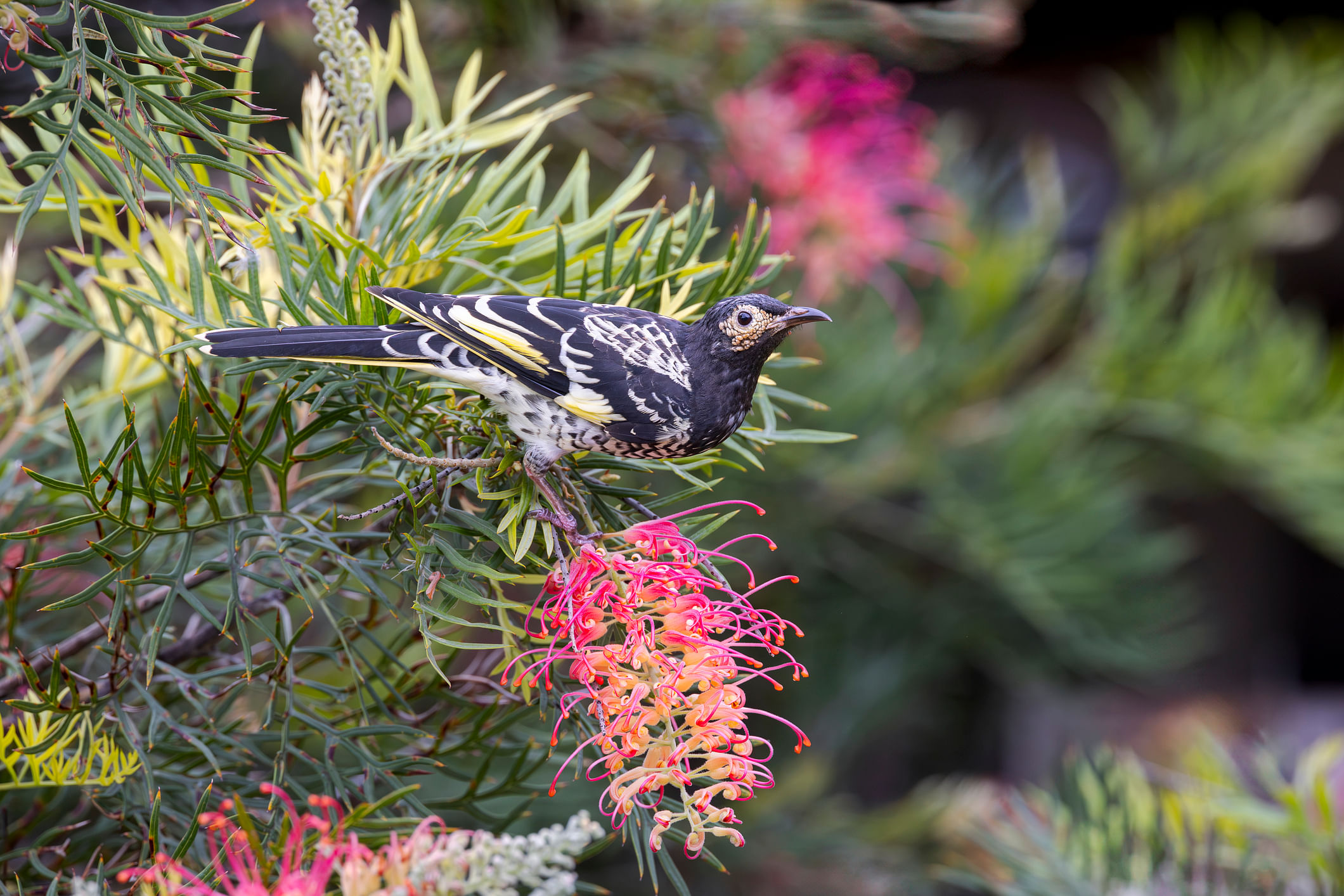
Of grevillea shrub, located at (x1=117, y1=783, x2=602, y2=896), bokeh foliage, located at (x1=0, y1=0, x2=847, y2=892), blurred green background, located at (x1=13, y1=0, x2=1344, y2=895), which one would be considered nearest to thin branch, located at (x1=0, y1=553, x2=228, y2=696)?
bokeh foliage, located at (x1=0, y1=0, x2=847, y2=892)

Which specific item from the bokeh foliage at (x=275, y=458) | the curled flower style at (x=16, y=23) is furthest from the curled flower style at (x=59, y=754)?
the curled flower style at (x=16, y=23)

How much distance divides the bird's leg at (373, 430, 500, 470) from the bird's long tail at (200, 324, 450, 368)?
3cm

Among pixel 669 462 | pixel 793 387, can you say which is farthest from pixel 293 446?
pixel 793 387

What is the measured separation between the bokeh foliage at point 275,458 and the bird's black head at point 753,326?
→ 34 mm

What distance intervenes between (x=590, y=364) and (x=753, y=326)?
0.07 metres

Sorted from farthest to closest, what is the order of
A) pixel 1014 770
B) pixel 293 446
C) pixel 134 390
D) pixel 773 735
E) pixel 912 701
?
1. pixel 1014 770
2. pixel 912 701
3. pixel 773 735
4. pixel 134 390
5. pixel 293 446

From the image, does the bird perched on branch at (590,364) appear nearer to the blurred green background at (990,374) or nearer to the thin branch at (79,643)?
the thin branch at (79,643)

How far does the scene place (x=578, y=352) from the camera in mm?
407

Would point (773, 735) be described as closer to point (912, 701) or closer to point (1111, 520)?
point (912, 701)

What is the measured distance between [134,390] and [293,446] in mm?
190

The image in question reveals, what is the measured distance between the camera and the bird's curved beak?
41cm

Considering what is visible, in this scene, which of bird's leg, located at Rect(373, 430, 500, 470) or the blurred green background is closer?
bird's leg, located at Rect(373, 430, 500, 470)

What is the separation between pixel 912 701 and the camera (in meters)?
1.35

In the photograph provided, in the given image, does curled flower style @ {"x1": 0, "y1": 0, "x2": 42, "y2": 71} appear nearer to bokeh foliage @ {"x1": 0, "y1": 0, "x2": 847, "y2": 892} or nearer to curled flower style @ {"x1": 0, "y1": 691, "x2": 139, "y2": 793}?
bokeh foliage @ {"x1": 0, "y1": 0, "x2": 847, "y2": 892}
